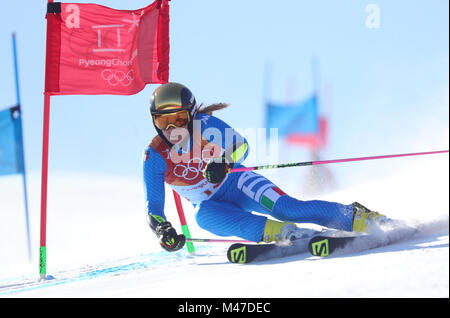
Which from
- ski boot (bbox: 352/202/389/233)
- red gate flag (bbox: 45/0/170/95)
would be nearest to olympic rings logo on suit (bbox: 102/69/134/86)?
red gate flag (bbox: 45/0/170/95)

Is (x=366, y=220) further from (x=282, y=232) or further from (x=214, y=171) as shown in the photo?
(x=214, y=171)

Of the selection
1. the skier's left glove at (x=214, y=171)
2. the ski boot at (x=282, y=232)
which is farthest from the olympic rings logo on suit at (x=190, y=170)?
the ski boot at (x=282, y=232)

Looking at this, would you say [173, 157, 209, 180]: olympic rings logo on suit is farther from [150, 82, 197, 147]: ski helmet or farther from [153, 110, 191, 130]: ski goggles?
[153, 110, 191, 130]: ski goggles

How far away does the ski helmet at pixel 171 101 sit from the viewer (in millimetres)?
3861

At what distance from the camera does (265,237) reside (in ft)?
11.8

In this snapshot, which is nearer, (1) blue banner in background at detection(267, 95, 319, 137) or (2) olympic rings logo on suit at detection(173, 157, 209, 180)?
(2) olympic rings logo on suit at detection(173, 157, 209, 180)

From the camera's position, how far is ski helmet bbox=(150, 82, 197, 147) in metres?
3.86

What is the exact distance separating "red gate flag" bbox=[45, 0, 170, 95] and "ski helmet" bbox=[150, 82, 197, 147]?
182 centimetres

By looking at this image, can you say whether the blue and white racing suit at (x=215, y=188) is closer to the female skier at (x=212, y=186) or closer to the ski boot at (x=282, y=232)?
the female skier at (x=212, y=186)

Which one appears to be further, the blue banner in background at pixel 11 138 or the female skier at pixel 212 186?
the blue banner in background at pixel 11 138

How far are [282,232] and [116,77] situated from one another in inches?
120

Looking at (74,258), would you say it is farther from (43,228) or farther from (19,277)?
(43,228)

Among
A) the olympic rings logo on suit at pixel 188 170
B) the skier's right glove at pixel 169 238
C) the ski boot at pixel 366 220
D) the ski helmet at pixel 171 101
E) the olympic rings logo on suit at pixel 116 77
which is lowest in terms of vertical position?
the skier's right glove at pixel 169 238

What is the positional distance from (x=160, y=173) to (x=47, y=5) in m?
2.50
